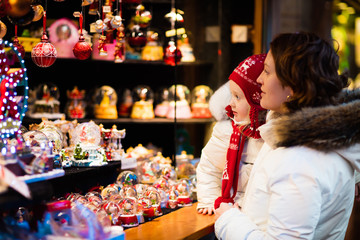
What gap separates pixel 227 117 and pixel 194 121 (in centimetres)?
174

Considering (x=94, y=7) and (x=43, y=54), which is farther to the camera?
(x=94, y=7)

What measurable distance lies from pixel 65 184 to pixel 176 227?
0.62 metres

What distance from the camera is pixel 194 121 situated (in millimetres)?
4227

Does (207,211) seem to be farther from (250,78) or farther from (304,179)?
(304,179)

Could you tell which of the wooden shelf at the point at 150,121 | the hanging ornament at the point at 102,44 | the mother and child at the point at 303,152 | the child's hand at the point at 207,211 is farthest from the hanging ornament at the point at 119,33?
the wooden shelf at the point at 150,121

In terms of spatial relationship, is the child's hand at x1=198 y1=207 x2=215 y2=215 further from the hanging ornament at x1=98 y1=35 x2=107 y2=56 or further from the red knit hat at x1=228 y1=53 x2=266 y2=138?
the hanging ornament at x1=98 y1=35 x2=107 y2=56

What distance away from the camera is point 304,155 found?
1.62 m

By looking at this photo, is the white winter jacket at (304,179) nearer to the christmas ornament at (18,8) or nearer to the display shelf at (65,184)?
the display shelf at (65,184)

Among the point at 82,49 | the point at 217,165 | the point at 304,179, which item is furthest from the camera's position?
the point at 217,165

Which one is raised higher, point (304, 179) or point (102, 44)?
point (102, 44)

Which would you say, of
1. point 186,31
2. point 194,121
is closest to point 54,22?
point 186,31

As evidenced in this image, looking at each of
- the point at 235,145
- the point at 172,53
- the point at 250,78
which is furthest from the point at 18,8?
the point at 172,53

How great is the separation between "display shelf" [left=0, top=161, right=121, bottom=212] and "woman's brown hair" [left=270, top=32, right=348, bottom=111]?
0.91 metres

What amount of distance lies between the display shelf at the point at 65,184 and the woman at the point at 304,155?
2.30 ft
